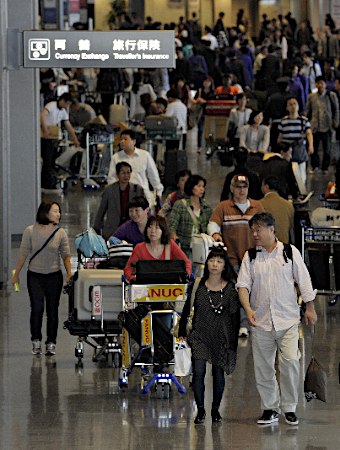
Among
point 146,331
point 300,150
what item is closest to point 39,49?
point 146,331

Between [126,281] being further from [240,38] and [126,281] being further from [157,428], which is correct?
[240,38]

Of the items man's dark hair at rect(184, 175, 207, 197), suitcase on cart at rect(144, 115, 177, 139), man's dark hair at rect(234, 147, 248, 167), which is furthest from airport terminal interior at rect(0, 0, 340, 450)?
suitcase on cart at rect(144, 115, 177, 139)

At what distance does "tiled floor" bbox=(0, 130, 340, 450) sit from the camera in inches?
404

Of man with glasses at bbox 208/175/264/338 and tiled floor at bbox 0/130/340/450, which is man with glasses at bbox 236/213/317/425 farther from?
man with glasses at bbox 208/175/264/338

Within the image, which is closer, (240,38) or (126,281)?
(126,281)

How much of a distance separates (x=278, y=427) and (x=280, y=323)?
0.74m

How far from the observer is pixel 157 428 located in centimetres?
1066

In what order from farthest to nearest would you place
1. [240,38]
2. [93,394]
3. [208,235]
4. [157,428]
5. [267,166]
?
[240,38] < [267,166] < [208,235] < [93,394] < [157,428]

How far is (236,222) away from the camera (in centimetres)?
1385

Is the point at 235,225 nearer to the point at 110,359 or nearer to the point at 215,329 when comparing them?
the point at 110,359

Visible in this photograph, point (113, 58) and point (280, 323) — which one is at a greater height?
point (113, 58)

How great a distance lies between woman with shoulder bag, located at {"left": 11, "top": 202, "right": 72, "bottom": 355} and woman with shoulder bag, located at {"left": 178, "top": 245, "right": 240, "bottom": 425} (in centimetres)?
246

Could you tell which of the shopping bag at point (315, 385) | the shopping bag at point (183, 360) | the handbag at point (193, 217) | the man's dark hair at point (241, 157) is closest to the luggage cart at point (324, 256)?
the handbag at point (193, 217)

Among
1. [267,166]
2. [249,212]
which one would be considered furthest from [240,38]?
[249,212]
